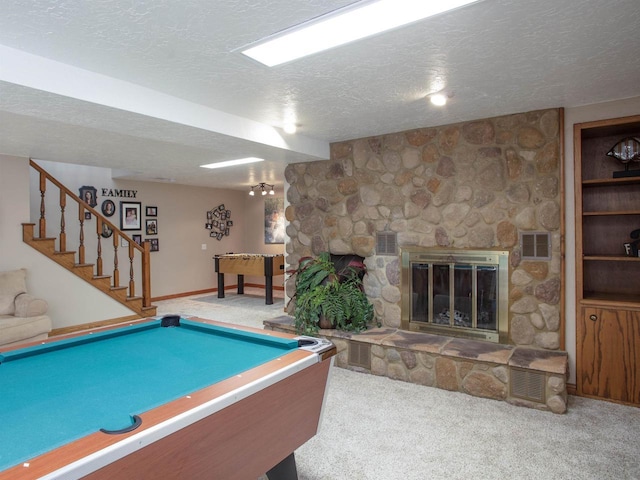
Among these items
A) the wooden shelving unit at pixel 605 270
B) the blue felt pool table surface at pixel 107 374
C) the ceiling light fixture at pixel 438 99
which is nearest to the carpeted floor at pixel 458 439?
the wooden shelving unit at pixel 605 270

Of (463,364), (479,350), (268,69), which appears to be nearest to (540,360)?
(479,350)

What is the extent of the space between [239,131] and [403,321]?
253cm

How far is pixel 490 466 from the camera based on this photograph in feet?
7.55

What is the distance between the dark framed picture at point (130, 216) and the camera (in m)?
7.15

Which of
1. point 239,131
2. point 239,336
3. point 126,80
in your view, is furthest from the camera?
point 239,131

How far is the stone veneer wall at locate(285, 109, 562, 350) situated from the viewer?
347cm

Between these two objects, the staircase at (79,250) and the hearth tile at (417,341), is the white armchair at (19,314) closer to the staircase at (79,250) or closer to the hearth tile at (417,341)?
the staircase at (79,250)

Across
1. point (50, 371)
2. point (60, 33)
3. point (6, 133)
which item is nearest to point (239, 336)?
point (50, 371)

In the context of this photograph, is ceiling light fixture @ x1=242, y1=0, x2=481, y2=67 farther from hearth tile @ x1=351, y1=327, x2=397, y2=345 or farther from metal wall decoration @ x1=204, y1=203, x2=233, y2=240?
metal wall decoration @ x1=204, y1=203, x2=233, y2=240

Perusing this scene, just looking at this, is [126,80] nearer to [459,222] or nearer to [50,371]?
[50,371]

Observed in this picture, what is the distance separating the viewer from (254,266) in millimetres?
7426

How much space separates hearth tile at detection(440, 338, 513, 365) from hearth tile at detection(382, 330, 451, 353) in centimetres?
8

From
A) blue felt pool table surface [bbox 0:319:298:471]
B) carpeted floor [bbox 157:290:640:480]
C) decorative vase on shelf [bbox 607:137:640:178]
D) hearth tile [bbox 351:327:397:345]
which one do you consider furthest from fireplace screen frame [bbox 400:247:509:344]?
blue felt pool table surface [bbox 0:319:298:471]

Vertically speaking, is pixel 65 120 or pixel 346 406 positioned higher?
pixel 65 120
